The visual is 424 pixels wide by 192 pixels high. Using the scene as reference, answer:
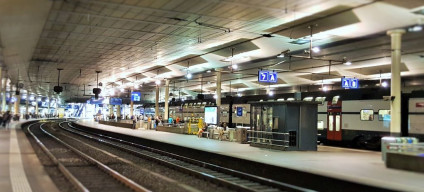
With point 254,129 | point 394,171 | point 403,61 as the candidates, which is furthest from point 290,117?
point 403,61

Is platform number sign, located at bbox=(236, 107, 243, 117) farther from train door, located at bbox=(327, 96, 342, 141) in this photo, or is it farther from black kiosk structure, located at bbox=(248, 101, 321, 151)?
black kiosk structure, located at bbox=(248, 101, 321, 151)

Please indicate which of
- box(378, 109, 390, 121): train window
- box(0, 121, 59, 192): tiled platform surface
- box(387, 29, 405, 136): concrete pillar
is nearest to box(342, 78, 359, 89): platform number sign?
box(378, 109, 390, 121): train window

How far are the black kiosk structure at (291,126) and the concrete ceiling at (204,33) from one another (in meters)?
3.20

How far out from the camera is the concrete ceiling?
13445mm

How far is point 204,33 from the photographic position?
60.0 feet

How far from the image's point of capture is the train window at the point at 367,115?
1972cm

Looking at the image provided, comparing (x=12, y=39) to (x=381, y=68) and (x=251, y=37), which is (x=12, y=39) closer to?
(x=251, y=37)

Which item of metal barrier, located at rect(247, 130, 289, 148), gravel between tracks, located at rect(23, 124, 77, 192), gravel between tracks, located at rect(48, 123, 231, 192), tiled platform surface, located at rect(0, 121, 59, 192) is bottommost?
gravel between tracks, located at rect(48, 123, 231, 192)

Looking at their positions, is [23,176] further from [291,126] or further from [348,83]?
[348,83]

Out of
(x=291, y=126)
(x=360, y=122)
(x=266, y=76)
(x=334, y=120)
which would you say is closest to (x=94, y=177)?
→ (x=291, y=126)

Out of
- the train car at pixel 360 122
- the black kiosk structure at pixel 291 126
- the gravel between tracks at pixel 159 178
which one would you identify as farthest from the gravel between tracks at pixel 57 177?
the train car at pixel 360 122

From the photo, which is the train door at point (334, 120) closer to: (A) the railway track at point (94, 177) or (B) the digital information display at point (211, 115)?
(B) the digital information display at point (211, 115)

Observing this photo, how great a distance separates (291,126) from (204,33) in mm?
5759

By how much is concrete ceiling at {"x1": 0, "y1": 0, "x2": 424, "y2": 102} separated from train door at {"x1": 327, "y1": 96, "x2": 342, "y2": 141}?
2.74 m
